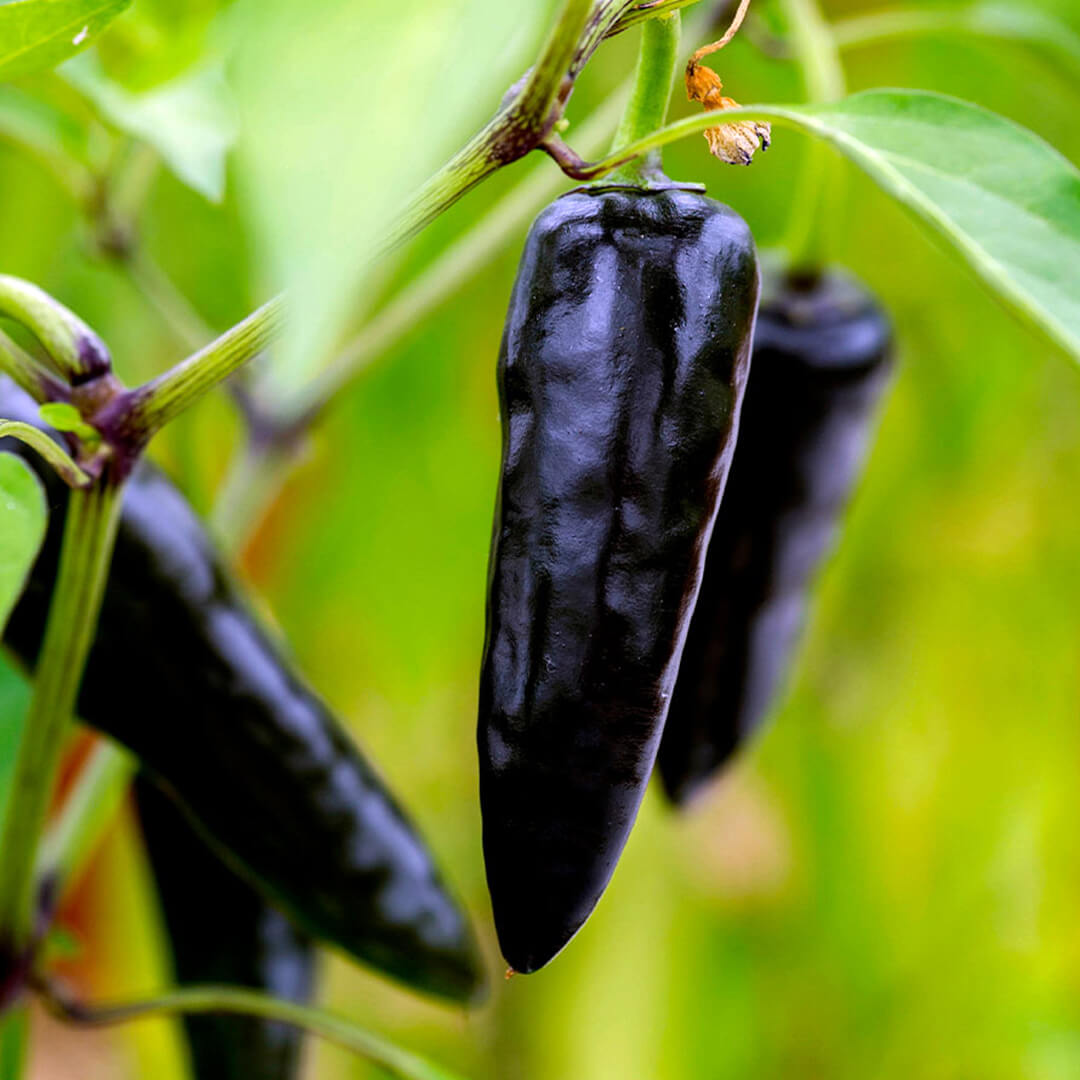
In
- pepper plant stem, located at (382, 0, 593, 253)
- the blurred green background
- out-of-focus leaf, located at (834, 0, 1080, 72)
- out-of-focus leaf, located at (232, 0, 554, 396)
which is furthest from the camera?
the blurred green background

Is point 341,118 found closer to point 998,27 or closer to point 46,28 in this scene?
point 46,28

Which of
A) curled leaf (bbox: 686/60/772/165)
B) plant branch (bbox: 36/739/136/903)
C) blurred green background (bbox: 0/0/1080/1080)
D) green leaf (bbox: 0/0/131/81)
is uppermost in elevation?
green leaf (bbox: 0/0/131/81)

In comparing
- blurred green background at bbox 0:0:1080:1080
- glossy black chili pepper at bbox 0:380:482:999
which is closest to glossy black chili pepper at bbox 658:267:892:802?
glossy black chili pepper at bbox 0:380:482:999

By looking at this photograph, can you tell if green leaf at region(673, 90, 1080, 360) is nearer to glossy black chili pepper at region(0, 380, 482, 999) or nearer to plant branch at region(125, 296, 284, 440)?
plant branch at region(125, 296, 284, 440)

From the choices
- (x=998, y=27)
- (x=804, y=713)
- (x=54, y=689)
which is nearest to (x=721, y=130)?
(x=54, y=689)

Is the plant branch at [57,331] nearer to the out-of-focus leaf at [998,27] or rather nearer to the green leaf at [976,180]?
the green leaf at [976,180]
